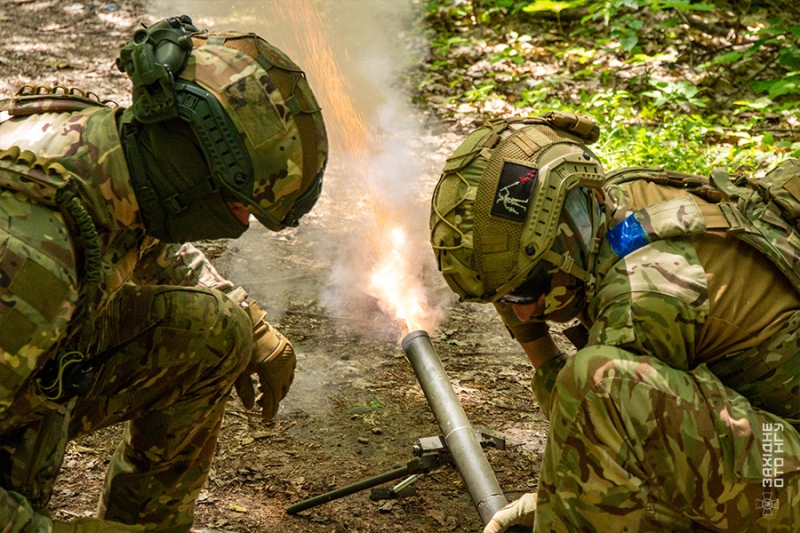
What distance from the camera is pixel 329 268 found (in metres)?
5.88

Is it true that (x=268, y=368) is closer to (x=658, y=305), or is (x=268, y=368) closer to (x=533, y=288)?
(x=533, y=288)

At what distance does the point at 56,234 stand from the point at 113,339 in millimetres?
792

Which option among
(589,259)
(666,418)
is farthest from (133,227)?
(666,418)

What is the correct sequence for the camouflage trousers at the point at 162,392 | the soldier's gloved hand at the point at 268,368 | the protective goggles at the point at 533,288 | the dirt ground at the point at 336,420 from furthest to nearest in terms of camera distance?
the dirt ground at the point at 336,420
the soldier's gloved hand at the point at 268,368
the camouflage trousers at the point at 162,392
the protective goggles at the point at 533,288

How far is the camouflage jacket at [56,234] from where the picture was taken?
244cm

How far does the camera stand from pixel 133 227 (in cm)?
290

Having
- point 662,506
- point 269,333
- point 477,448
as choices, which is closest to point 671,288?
point 662,506

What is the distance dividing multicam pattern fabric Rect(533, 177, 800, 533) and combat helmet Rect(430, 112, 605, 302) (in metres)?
0.27

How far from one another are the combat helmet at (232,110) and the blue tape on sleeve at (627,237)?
1074mm

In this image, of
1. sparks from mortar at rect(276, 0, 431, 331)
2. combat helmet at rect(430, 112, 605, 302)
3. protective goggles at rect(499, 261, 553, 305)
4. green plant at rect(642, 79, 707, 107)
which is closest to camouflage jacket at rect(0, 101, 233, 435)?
combat helmet at rect(430, 112, 605, 302)

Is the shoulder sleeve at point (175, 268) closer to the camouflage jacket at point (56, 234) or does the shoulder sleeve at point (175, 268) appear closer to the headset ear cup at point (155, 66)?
the camouflage jacket at point (56, 234)

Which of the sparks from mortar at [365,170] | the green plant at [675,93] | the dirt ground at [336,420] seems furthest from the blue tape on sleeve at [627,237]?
the green plant at [675,93]

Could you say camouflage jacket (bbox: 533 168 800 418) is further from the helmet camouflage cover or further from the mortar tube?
the helmet camouflage cover

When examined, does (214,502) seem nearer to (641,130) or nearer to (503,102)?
(641,130)
